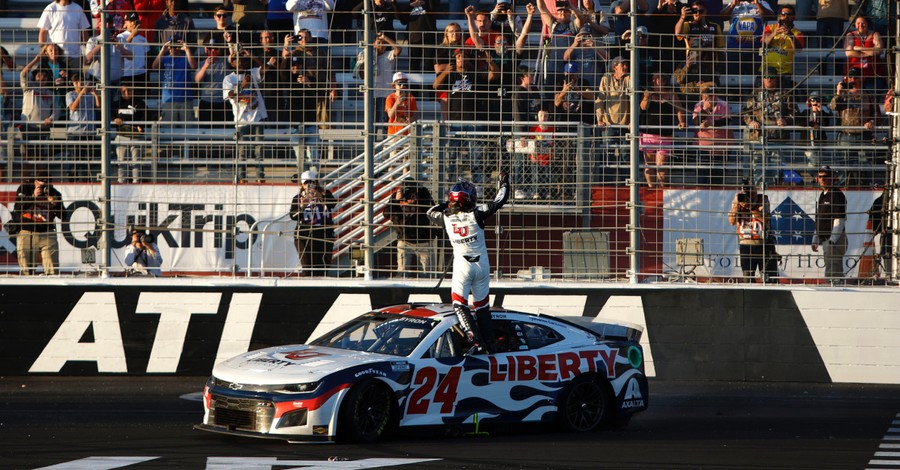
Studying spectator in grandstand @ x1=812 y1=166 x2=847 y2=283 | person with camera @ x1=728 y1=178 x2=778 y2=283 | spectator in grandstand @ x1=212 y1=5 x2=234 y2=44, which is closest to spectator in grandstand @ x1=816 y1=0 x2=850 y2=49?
spectator in grandstand @ x1=812 y1=166 x2=847 y2=283

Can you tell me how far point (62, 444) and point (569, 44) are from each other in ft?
27.9

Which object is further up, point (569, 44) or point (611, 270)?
point (569, 44)

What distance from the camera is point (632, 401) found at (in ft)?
35.8

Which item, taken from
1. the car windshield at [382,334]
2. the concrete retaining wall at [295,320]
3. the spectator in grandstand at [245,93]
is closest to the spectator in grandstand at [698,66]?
the concrete retaining wall at [295,320]

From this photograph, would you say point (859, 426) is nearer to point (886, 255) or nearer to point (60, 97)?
point (886, 255)

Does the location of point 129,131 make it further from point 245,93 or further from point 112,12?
point 245,93

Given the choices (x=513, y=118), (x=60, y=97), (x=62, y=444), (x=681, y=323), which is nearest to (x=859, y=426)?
(x=681, y=323)

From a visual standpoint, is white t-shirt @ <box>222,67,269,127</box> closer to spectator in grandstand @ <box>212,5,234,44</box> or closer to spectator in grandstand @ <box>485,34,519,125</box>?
spectator in grandstand @ <box>212,5,234,44</box>

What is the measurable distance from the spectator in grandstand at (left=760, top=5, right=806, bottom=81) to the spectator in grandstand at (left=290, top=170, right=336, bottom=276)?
5.57m

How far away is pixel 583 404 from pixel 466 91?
16.4 ft

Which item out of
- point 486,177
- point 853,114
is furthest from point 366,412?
point 853,114

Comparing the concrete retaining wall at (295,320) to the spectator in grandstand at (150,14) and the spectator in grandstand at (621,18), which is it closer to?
→ the spectator in grandstand at (621,18)

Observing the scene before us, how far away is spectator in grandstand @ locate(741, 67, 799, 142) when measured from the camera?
14.9m

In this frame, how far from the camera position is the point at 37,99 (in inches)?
587
